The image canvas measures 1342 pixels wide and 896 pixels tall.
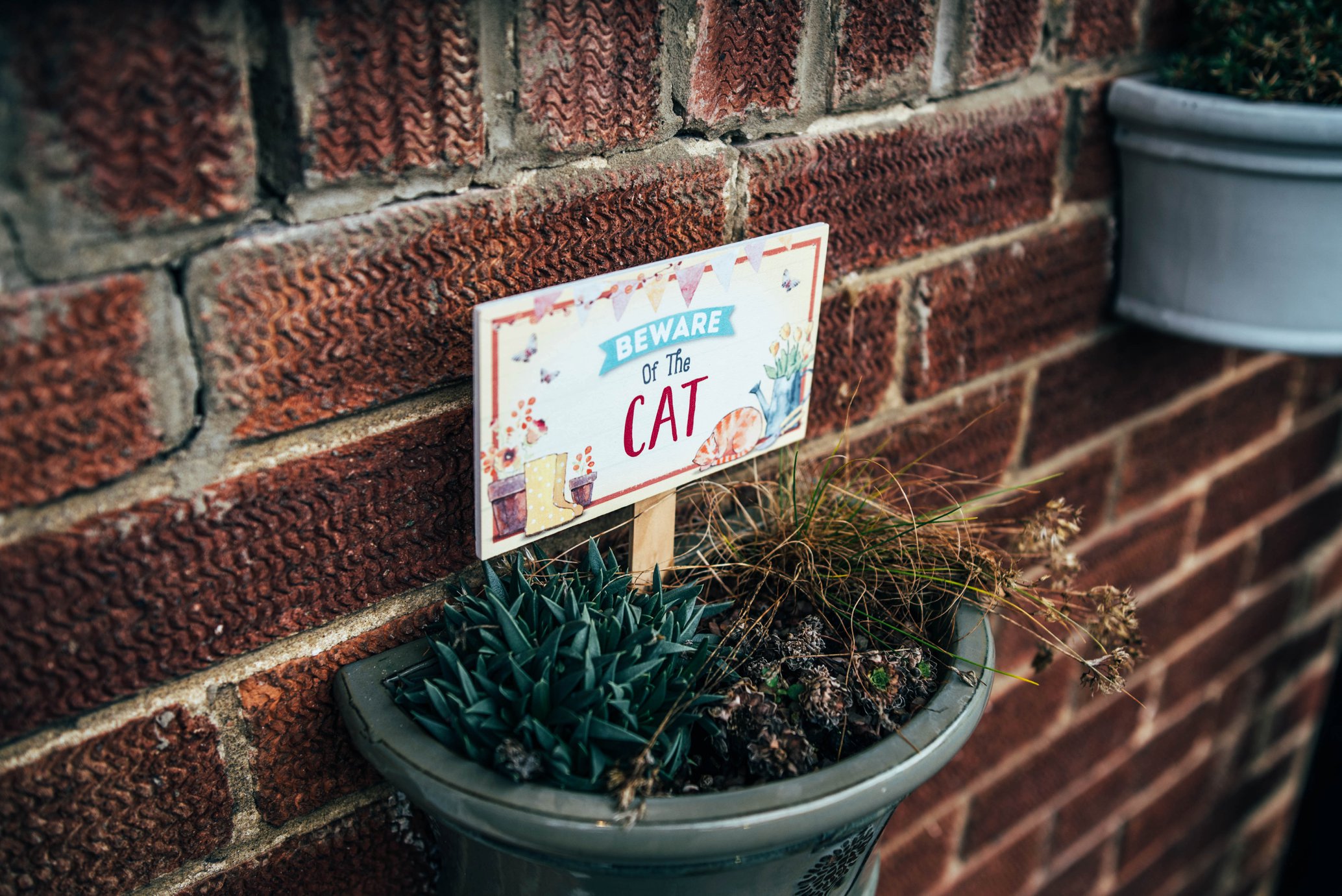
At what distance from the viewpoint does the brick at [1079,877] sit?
5.15 ft

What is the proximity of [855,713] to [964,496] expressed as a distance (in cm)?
46

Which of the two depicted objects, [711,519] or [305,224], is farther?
[711,519]

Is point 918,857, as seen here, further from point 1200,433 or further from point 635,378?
point 635,378

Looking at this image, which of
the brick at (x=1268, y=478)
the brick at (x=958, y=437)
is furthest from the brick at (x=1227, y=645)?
the brick at (x=958, y=437)

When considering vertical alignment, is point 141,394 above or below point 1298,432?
above

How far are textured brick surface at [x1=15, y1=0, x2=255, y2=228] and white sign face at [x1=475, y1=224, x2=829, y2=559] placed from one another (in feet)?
0.51

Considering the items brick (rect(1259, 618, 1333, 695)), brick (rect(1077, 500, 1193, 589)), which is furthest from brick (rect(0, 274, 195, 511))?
brick (rect(1259, 618, 1333, 695))

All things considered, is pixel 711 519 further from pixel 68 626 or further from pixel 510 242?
pixel 68 626

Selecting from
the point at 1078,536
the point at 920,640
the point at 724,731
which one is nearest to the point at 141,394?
the point at 724,731

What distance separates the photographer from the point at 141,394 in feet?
1.86

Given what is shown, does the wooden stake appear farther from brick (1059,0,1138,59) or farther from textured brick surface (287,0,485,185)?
brick (1059,0,1138,59)

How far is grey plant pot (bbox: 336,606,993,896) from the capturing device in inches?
22.4

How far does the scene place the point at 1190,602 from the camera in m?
1.54

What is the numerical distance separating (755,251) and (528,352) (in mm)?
184
